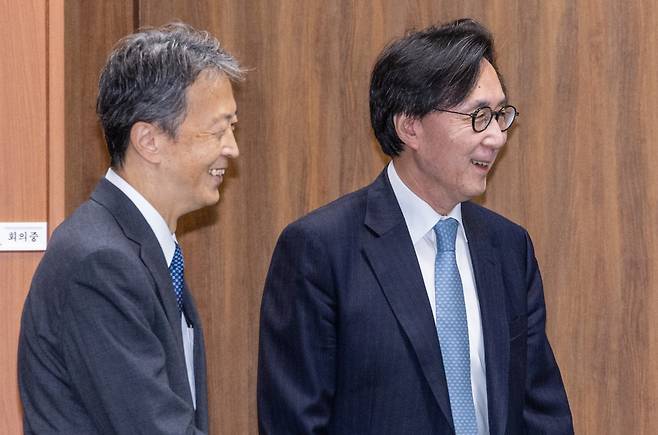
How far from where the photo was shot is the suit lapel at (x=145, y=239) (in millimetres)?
1906

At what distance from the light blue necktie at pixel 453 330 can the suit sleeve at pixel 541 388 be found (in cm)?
25

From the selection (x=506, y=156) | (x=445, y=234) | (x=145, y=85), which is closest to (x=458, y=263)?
(x=445, y=234)

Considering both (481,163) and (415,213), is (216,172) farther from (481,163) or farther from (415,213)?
(481,163)

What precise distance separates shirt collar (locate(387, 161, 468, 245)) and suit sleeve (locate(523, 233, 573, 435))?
0.31m

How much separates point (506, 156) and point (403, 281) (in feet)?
2.90

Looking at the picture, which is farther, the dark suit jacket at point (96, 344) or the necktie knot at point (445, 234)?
A: the necktie knot at point (445, 234)

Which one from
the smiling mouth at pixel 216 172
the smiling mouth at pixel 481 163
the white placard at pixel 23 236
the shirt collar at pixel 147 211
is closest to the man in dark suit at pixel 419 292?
the smiling mouth at pixel 481 163

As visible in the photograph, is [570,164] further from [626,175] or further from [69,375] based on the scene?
[69,375]

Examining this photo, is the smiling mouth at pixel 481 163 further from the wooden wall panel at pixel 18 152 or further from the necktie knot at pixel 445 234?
the wooden wall panel at pixel 18 152

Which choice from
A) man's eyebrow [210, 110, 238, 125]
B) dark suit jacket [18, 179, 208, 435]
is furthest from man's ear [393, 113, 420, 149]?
dark suit jacket [18, 179, 208, 435]

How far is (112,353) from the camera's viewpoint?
5.74 ft

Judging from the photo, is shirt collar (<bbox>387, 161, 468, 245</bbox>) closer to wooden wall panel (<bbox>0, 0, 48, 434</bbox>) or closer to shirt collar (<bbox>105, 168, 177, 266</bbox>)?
shirt collar (<bbox>105, 168, 177, 266</bbox>)

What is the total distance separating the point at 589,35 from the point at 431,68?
799mm

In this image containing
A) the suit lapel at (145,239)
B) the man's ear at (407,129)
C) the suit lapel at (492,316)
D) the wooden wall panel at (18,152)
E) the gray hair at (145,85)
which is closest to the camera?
the suit lapel at (145,239)
